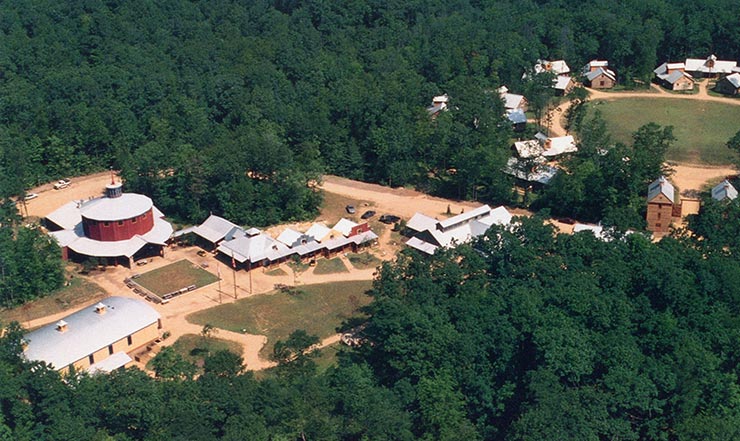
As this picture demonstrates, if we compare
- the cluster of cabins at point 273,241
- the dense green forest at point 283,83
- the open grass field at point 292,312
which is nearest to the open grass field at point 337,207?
the dense green forest at point 283,83

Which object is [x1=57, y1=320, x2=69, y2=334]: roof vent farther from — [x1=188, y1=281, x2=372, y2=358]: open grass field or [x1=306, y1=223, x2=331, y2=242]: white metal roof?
[x1=306, y1=223, x2=331, y2=242]: white metal roof

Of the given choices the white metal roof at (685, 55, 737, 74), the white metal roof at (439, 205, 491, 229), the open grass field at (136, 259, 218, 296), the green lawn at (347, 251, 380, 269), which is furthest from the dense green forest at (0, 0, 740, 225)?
the green lawn at (347, 251, 380, 269)

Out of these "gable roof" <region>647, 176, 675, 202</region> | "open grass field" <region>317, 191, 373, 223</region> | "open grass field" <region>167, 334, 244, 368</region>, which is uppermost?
"gable roof" <region>647, 176, 675, 202</region>

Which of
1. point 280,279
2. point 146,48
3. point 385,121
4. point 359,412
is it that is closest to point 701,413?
point 359,412

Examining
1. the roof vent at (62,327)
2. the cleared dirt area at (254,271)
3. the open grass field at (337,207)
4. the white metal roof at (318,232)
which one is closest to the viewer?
the roof vent at (62,327)

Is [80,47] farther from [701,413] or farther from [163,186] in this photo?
[701,413]

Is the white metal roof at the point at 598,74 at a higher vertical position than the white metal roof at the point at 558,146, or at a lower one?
higher

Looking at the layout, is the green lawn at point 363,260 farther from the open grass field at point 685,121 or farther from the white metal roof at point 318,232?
the open grass field at point 685,121
